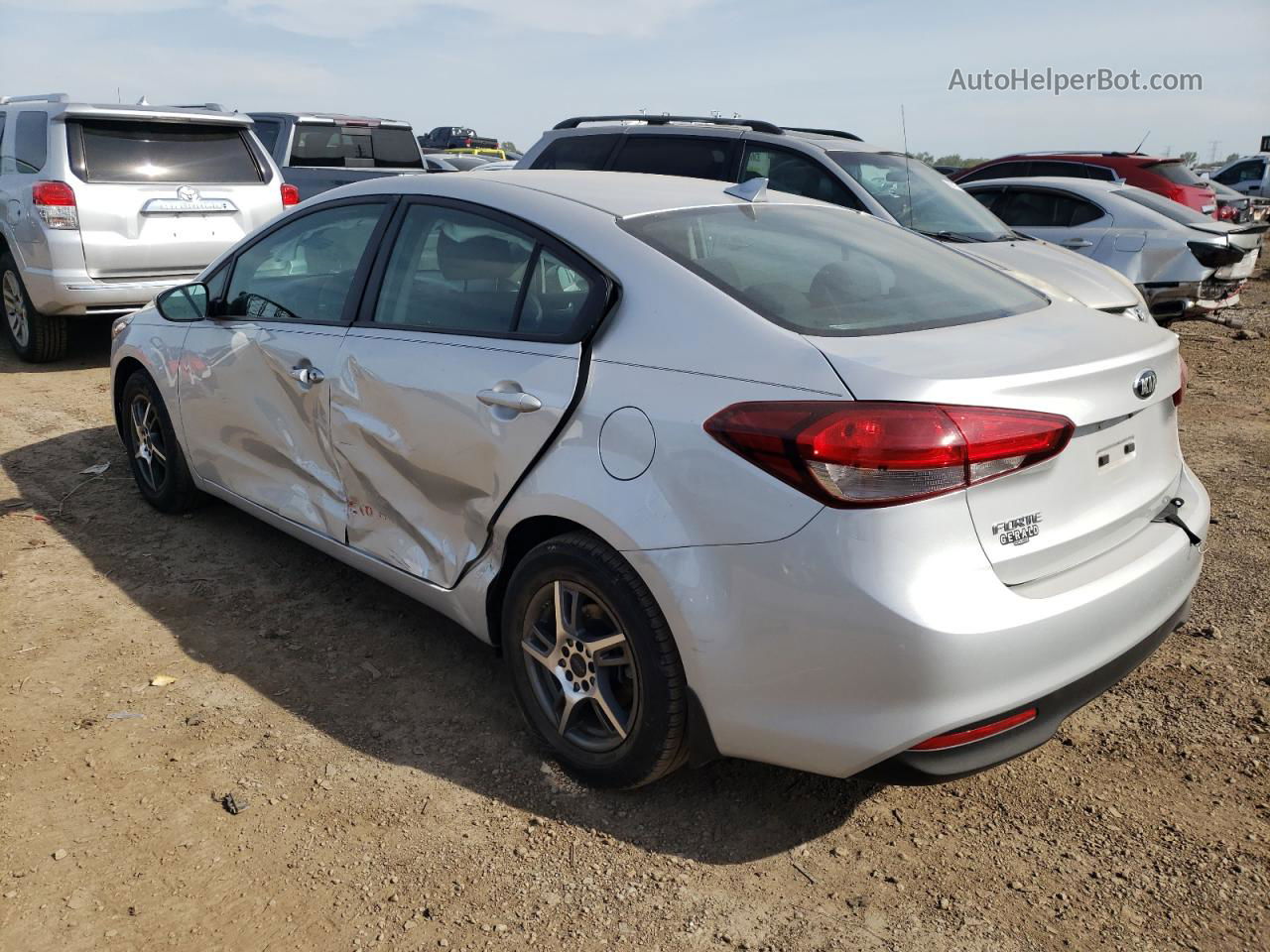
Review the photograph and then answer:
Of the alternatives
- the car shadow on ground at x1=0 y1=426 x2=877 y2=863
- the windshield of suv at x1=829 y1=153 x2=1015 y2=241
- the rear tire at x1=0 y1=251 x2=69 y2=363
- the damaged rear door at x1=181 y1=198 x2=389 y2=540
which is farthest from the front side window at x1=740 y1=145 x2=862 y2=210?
the rear tire at x1=0 y1=251 x2=69 y2=363

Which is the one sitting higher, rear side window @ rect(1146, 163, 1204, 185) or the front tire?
rear side window @ rect(1146, 163, 1204, 185)

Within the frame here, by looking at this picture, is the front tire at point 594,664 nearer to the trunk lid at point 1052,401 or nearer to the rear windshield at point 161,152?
the trunk lid at point 1052,401

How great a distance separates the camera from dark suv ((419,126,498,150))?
30631 mm

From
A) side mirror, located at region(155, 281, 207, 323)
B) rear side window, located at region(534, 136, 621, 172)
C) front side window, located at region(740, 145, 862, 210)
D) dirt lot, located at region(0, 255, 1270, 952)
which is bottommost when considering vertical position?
dirt lot, located at region(0, 255, 1270, 952)

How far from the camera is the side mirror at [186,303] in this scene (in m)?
4.44

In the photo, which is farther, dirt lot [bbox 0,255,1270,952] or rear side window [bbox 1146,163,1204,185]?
rear side window [bbox 1146,163,1204,185]

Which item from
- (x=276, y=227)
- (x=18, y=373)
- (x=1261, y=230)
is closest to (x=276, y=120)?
(x=18, y=373)

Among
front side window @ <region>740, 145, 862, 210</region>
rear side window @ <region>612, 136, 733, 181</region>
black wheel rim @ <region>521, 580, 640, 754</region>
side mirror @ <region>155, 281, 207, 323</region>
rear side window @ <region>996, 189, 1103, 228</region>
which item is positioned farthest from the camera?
rear side window @ <region>996, 189, 1103, 228</region>

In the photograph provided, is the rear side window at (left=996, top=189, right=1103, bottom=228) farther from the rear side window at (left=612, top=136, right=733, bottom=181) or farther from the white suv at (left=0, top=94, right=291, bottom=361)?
the white suv at (left=0, top=94, right=291, bottom=361)

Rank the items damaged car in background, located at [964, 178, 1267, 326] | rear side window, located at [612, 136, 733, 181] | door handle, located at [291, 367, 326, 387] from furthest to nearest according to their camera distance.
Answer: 1. damaged car in background, located at [964, 178, 1267, 326]
2. rear side window, located at [612, 136, 733, 181]
3. door handle, located at [291, 367, 326, 387]

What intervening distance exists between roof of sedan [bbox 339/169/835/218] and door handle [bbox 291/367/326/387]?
2.19 ft

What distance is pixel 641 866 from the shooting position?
2.69 meters

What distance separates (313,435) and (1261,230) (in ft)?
31.2

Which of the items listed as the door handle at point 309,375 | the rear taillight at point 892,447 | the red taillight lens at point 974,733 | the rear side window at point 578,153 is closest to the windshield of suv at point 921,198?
the rear side window at point 578,153
